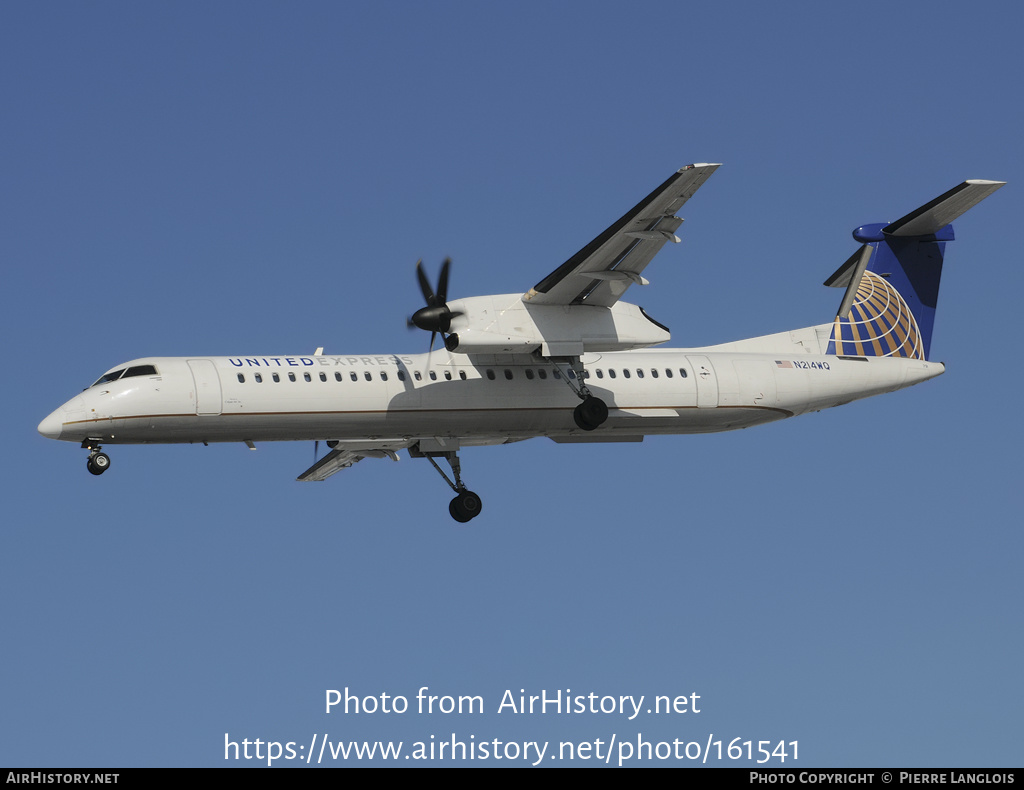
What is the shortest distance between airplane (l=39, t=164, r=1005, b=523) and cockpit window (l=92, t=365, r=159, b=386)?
0.04 m

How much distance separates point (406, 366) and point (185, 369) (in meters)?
3.94

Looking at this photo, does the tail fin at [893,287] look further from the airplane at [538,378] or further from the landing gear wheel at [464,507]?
the landing gear wheel at [464,507]

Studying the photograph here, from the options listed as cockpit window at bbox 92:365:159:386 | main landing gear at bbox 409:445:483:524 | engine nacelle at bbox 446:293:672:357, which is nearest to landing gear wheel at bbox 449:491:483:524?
main landing gear at bbox 409:445:483:524

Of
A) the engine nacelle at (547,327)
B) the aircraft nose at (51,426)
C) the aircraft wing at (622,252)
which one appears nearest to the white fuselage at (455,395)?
the aircraft nose at (51,426)

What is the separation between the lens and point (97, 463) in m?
24.7

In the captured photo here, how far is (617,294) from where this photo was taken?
2667 centimetres

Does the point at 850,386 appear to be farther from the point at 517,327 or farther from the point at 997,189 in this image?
the point at 517,327

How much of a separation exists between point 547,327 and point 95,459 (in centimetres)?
819

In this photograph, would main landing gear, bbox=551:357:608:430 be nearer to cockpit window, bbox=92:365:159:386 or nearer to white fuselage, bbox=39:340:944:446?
white fuselage, bbox=39:340:944:446

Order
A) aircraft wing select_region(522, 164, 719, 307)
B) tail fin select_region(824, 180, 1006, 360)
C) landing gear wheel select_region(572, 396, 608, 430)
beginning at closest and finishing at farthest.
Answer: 1. aircraft wing select_region(522, 164, 719, 307)
2. landing gear wheel select_region(572, 396, 608, 430)
3. tail fin select_region(824, 180, 1006, 360)

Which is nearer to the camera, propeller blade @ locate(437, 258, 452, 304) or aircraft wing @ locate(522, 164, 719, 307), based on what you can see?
aircraft wing @ locate(522, 164, 719, 307)

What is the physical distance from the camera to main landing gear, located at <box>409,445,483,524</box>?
28.5 metres
